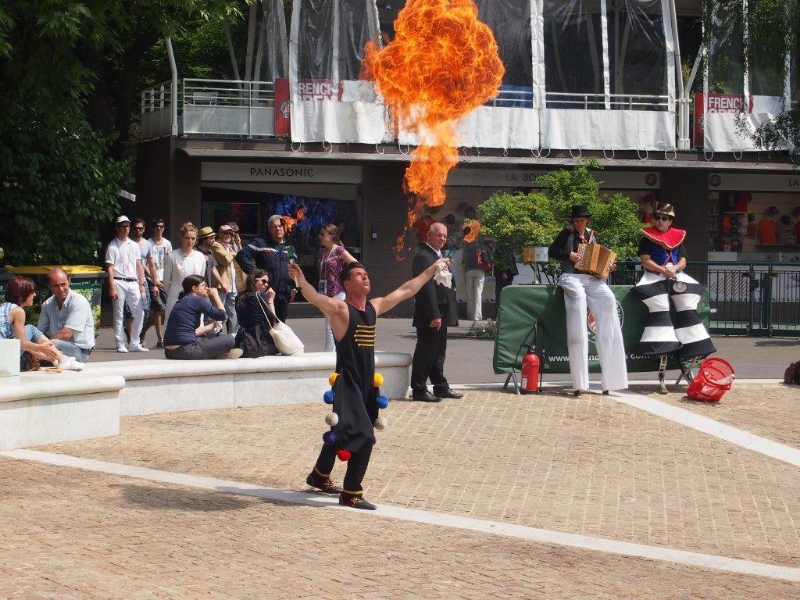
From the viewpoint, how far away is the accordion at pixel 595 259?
13477mm

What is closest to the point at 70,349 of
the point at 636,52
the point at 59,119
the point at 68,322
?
the point at 68,322

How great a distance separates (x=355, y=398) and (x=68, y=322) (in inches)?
184

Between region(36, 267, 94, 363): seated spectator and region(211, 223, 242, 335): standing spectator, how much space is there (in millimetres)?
4084

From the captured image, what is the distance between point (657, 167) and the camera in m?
28.5

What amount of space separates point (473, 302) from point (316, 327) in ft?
10.1

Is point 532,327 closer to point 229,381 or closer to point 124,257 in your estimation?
point 229,381

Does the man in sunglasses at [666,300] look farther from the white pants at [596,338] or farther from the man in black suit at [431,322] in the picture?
the man in black suit at [431,322]

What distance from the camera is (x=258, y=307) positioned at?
1300 cm

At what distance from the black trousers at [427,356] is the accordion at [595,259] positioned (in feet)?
5.92

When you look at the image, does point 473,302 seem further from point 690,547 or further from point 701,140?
point 690,547

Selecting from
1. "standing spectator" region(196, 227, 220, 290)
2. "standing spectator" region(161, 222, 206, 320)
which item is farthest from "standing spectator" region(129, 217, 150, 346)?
"standing spectator" region(196, 227, 220, 290)

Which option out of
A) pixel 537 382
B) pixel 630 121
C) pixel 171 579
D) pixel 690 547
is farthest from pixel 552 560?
pixel 630 121

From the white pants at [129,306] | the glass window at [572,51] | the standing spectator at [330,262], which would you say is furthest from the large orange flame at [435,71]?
the glass window at [572,51]

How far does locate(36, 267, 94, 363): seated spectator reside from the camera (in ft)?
39.2
